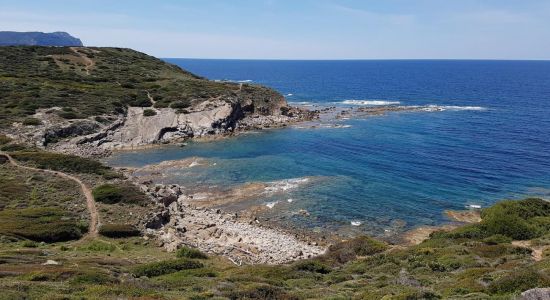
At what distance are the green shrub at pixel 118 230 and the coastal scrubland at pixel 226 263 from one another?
10cm

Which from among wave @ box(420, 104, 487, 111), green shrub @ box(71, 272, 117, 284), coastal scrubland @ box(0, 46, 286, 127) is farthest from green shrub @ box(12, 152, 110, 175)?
wave @ box(420, 104, 487, 111)

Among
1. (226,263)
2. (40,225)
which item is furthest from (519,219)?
(40,225)

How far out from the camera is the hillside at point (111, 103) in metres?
74.8

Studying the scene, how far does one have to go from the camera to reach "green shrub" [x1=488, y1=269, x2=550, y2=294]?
1562cm

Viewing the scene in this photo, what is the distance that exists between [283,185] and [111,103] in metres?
48.6

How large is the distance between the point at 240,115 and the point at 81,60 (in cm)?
5524

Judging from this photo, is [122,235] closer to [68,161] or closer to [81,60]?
[68,161]

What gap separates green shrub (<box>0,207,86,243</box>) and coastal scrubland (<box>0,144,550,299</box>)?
67 millimetres

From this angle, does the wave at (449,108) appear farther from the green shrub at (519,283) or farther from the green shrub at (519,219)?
the green shrub at (519,283)

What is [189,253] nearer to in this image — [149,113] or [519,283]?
[519,283]

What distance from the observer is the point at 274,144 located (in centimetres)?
7675

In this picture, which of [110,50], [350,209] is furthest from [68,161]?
[110,50]

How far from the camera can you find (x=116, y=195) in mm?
40594

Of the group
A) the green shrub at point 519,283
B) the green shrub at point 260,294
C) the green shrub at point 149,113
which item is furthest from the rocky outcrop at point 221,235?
the green shrub at point 149,113
